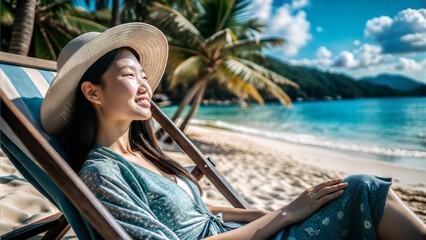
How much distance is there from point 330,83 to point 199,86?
61.1 m

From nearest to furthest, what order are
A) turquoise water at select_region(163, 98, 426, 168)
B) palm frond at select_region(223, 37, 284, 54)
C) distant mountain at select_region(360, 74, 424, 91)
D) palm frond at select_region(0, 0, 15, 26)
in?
palm frond at select_region(0, 0, 15, 26) < palm frond at select_region(223, 37, 284, 54) < turquoise water at select_region(163, 98, 426, 168) < distant mountain at select_region(360, 74, 424, 91)

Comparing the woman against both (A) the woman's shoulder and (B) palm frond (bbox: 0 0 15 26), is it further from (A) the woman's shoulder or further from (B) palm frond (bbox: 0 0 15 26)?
(B) palm frond (bbox: 0 0 15 26)

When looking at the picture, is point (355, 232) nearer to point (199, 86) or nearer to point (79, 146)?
point (79, 146)

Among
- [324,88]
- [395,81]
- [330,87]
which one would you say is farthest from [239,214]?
[395,81]

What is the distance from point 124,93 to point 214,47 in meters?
8.88

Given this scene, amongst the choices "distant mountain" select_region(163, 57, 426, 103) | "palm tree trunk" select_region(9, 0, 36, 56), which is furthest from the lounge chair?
"distant mountain" select_region(163, 57, 426, 103)

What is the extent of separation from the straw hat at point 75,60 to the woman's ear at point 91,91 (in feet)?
0.16

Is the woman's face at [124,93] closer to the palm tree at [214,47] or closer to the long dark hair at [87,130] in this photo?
the long dark hair at [87,130]

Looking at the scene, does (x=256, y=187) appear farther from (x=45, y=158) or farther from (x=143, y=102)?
(x=45, y=158)

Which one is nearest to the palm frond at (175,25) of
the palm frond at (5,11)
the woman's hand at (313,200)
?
the palm frond at (5,11)

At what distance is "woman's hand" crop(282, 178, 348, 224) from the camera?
4.31ft

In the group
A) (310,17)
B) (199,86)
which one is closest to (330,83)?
(310,17)

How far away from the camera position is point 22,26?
17.2ft

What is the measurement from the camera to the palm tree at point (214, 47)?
33.1 ft
